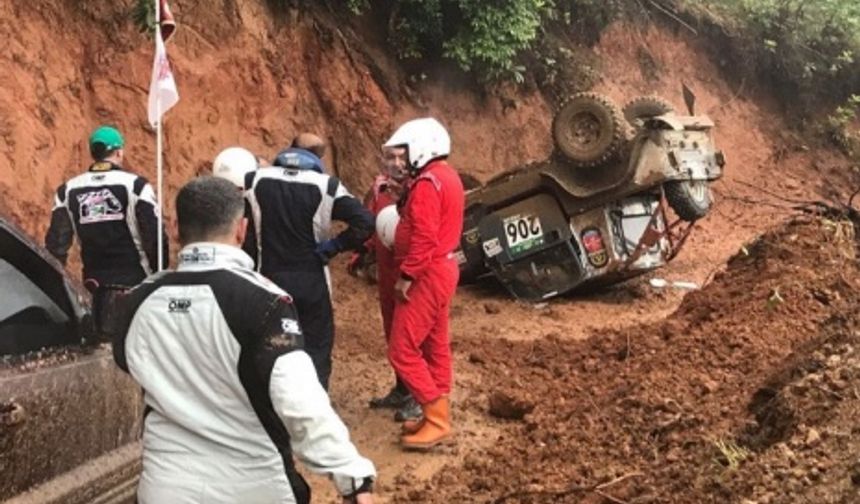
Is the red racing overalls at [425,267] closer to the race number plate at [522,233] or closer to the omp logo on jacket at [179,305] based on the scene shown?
the omp logo on jacket at [179,305]

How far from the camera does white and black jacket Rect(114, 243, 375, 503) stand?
2.91m

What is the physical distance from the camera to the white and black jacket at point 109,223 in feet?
20.3

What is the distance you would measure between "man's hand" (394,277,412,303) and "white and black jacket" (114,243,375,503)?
3144 mm

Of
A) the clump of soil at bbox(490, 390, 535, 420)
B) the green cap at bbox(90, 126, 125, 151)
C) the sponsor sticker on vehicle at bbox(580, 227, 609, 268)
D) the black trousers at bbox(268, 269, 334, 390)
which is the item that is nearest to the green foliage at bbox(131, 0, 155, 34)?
the green cap at bbox(90, 126, 125, 151)

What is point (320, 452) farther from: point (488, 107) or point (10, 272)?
point (488, 107)

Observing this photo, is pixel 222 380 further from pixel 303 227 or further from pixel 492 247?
pixel 492 247

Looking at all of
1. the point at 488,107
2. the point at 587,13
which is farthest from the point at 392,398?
the point at 587,13

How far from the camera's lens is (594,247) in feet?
34.6

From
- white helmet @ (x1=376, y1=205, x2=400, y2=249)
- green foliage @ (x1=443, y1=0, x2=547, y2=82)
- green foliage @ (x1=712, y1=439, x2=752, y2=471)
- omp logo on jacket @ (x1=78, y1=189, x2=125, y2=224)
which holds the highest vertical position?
green foliage @ (x1=443, y1=0, x2=547, y2=82)

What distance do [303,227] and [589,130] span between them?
16.2ft

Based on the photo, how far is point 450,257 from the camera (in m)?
6.43

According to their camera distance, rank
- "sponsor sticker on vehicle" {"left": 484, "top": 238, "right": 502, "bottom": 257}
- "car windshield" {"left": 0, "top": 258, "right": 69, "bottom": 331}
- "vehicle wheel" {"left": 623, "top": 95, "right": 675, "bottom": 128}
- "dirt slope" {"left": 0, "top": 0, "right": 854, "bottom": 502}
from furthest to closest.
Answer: "vehicle wheel" {"left": 623, "top": 95, "right": 675, "bottom": 128} → "sponsor sticker on vehicle" {"left": 484, "top": 238, "right": 502, "bottom": 257} → "dirt slope" {"left": 0, "top": 0, "right": 854, "bottom": 502} → "car windshield" {"left": 0, "top": 258, "right": 69, "bottom": 331}

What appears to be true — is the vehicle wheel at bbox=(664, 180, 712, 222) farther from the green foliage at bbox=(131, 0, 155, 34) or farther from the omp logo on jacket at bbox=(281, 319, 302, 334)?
the omp logo on jacket at bbox=(281, 319, 302, 334)

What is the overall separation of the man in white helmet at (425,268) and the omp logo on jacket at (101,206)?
166 cm
